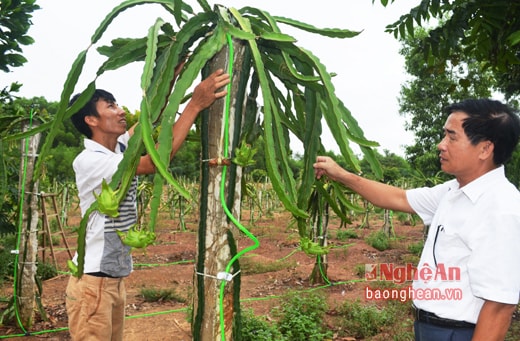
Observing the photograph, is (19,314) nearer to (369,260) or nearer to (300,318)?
(300,318)

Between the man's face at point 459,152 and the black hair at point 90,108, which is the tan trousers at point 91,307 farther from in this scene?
the man's face at point 459,152

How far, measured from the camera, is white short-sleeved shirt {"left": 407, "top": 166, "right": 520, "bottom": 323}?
56.3 inches

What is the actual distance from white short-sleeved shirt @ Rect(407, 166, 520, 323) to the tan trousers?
132cm

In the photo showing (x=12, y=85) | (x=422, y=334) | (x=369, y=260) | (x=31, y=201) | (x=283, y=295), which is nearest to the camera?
(x=422, y=334)

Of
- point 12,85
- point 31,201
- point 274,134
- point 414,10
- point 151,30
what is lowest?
point 31,201

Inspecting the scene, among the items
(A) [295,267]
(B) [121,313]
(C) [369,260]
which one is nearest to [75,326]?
(B) [121,313]

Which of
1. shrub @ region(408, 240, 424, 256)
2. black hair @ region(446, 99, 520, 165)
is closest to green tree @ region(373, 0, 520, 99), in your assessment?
black hair @ region(446, 99, 520, 165)

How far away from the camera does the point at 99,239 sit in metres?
1.94

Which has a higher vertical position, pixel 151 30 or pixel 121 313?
pixel 151 30

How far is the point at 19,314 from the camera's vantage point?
3912 millimetres

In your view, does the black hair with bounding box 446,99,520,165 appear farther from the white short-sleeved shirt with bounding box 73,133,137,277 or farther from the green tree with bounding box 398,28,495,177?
the green tree with bounding box 398,28,495,177

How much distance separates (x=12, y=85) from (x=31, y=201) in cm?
125

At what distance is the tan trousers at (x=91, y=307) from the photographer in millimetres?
1924

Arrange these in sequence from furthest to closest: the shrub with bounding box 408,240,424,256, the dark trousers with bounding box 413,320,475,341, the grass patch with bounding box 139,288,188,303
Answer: the shrub with bounding box 408,240,424,256 → the grass patch with bounding box 139,288,188,303 → the dark trousers with bounding box 413,320,475,341
